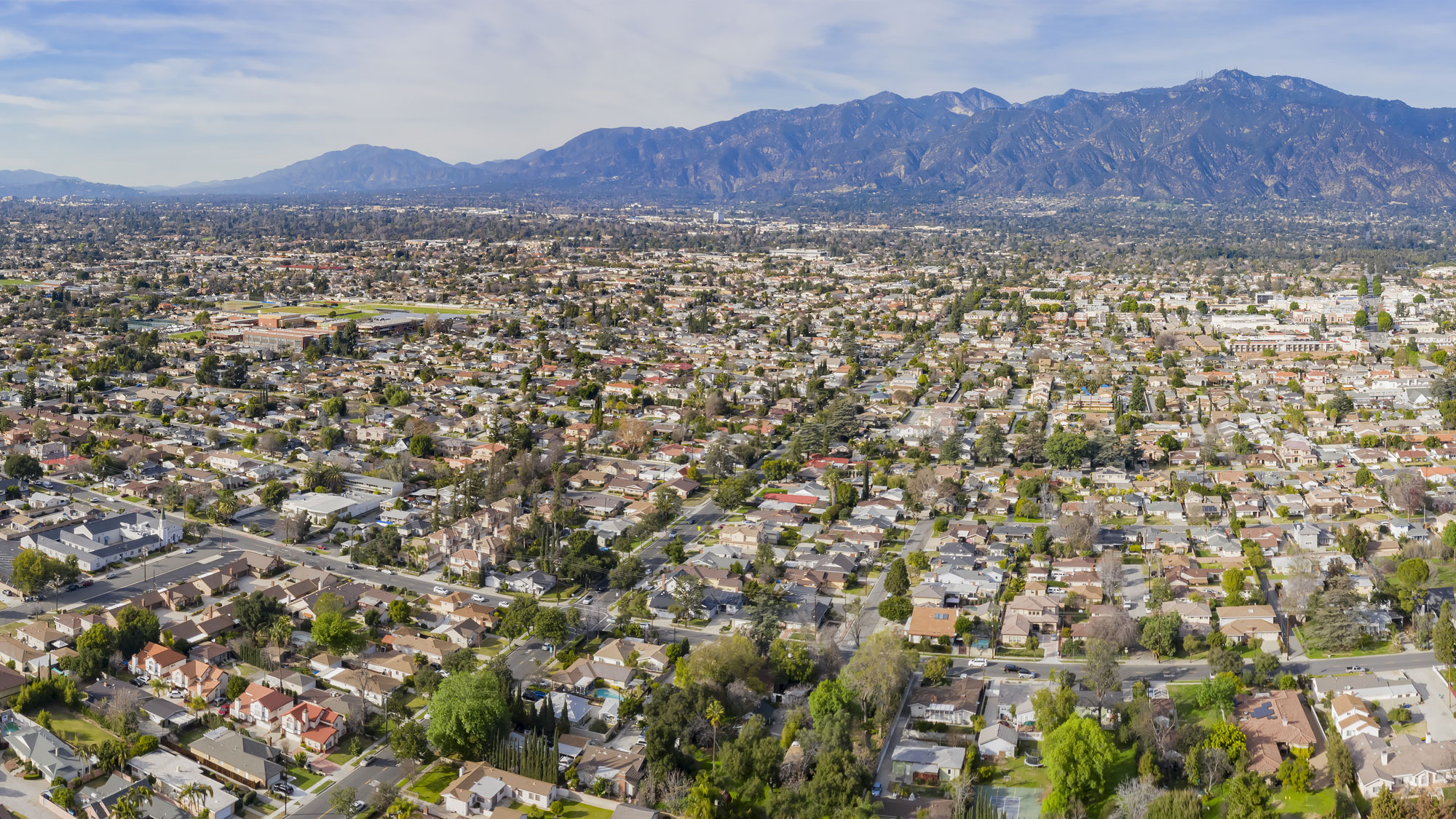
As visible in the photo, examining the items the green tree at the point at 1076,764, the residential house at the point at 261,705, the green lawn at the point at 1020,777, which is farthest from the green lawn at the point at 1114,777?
the residential house at the point at 261,705

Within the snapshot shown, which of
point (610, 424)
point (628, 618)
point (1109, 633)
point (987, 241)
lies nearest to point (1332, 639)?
point (1109, 633)

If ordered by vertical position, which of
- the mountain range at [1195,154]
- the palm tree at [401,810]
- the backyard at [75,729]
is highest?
the mountain range at [1195,154]

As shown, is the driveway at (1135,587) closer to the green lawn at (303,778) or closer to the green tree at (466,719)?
the green tree at (466,719)

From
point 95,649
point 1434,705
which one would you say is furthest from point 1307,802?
point 95,649

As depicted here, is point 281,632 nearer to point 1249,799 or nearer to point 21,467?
point 21,467

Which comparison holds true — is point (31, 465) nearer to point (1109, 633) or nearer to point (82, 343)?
point (82, 343)

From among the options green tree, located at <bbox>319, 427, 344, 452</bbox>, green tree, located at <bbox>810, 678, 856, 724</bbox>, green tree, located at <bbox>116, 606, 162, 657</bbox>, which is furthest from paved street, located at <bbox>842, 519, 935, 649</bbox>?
green tree, located at <bbox>319, 427, 344, 452</bbox>

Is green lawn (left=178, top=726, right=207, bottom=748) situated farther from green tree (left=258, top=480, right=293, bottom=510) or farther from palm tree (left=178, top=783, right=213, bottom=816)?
green tree (left=258, top=480, right=293, bottom=510)
